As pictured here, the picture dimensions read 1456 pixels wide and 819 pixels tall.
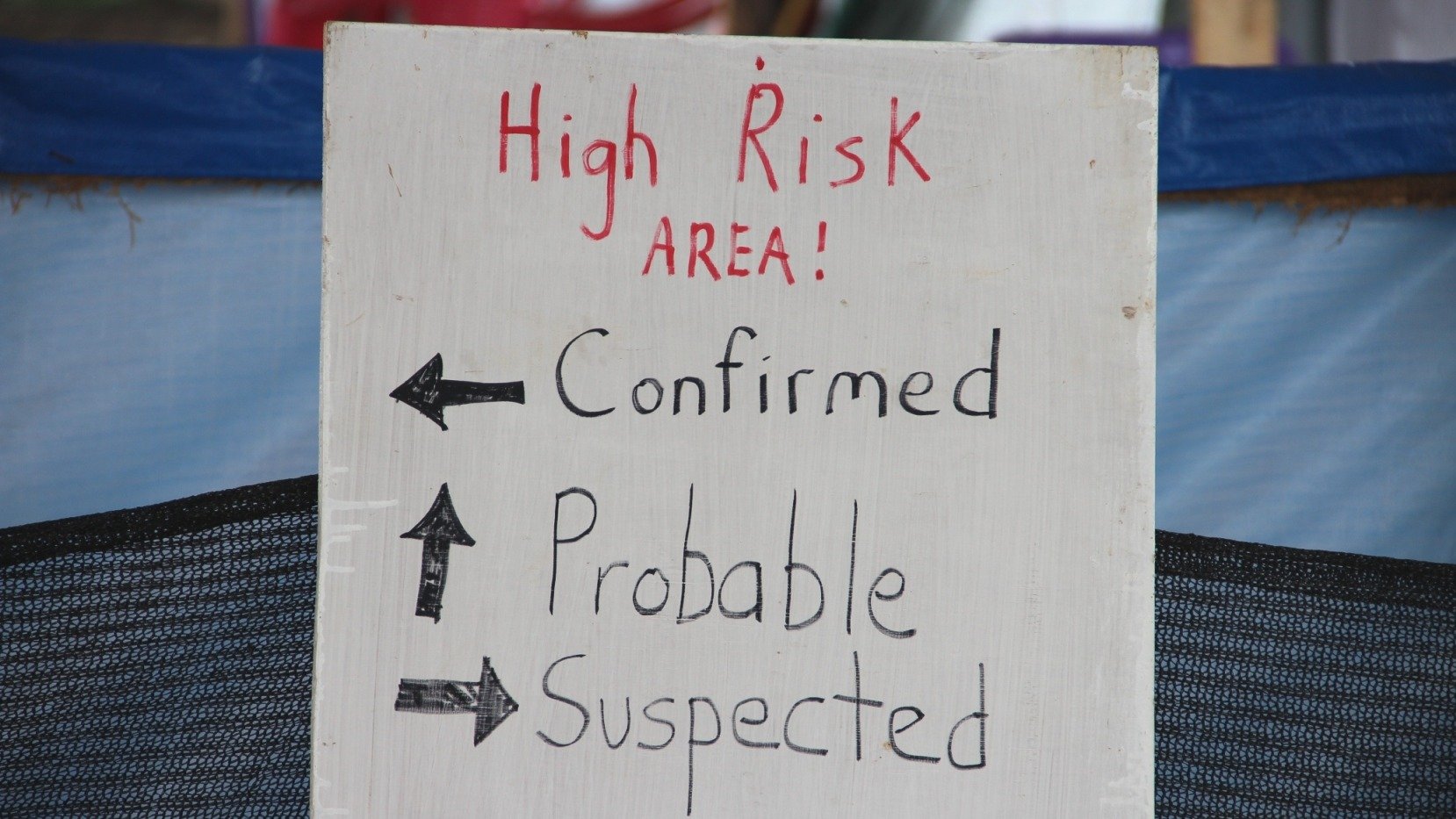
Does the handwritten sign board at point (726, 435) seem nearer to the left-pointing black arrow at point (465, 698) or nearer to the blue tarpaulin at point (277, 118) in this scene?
the left-pointing black arrow at point (465, 698)

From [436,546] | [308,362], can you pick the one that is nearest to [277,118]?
[308,362]

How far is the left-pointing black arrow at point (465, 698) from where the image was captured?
118cm

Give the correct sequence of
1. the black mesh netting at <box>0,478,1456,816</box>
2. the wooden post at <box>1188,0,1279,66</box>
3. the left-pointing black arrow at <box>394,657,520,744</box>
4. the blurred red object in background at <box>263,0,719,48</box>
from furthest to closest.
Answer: the blurred red object in background at <box>263,0,719,48</box>
the wooden post at <box>1188,0,1279,66</box>
the black mesh netting at <box>0,478,1456,816</box>
the left-pointing black arrow at <box>394,657,520,744</box>

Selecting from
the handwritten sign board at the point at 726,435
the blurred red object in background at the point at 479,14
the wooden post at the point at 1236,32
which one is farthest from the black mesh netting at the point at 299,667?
the blurred red object in background at the point at 479,14

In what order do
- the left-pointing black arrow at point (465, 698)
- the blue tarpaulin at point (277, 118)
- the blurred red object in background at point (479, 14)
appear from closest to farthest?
the left-pointing black arrow at point (465, 698) → the blue tarpaulin at point (277, 118) → the blurred red object in background at point (479, 14)

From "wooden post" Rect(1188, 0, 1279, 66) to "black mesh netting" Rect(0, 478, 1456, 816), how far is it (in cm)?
120

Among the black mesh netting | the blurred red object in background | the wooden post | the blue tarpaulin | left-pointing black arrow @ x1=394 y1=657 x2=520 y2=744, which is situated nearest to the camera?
left-pointing black arrow @ x1=394 y1=657 x2=520 y2=744

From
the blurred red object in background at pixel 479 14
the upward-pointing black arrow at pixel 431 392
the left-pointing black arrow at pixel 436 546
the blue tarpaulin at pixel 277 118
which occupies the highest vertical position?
the blurred red object in background at pixel 479 14

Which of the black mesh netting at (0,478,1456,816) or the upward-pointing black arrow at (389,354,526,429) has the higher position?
the upward-pointing black arrow at (389,354,526,429)

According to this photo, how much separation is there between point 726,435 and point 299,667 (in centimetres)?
90

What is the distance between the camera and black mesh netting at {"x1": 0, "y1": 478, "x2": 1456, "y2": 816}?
1.61m

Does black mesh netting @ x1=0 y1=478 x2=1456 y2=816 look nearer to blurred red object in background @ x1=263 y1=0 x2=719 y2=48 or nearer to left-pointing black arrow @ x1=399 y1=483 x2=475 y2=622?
left-pointing black arrow @ x1=399 y1=483 x2=475 y2=622

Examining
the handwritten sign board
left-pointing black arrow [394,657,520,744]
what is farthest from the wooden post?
left-pointing black arrow [394,657,520,744]

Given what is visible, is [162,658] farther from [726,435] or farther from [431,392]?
[726,435]
